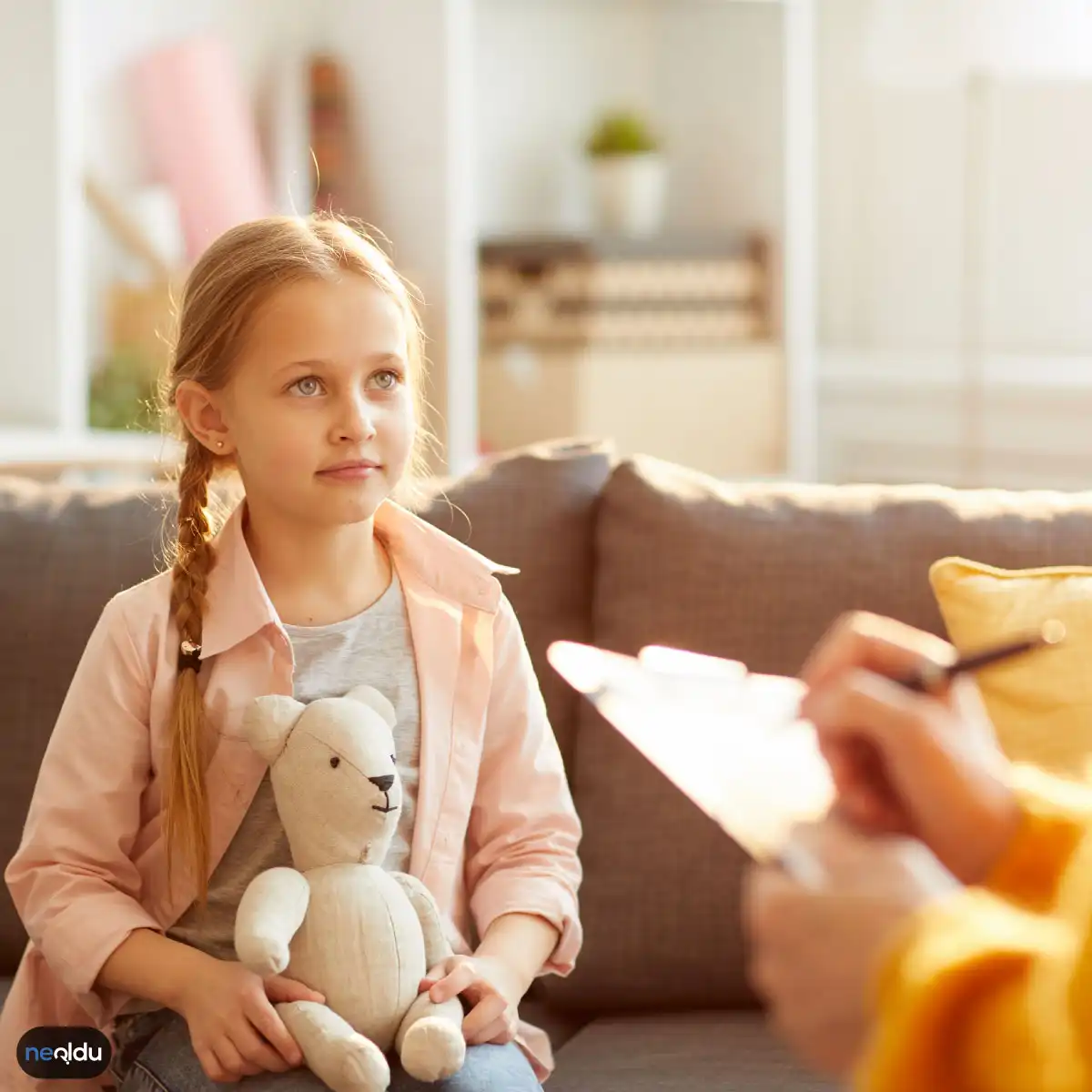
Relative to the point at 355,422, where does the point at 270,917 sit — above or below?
below

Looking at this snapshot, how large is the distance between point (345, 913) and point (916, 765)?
63 centimetres

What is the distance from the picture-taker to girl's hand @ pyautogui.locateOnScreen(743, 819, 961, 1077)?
2.01 ft

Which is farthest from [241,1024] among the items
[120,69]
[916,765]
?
[120,69]

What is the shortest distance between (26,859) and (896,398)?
2.88 m

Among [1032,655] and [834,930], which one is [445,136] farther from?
[834,930]

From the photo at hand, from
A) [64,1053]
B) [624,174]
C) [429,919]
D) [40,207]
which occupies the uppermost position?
[624,174]

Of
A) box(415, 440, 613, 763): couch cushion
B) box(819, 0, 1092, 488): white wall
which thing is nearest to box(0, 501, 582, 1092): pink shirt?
box(415, 440, 613, 763): couch cushion

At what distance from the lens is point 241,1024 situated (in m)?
1.16

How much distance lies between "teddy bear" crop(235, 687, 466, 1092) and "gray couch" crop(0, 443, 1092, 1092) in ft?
1.36

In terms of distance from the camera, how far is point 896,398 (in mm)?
3840

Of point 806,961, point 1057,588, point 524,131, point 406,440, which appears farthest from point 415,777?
point 524,131

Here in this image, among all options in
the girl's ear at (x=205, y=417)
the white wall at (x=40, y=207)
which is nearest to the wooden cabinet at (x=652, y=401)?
the white wall at (x=40, y=207)

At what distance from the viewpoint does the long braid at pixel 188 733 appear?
1279 millimetres

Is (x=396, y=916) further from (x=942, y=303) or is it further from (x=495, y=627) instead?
(x=942, y=303)
